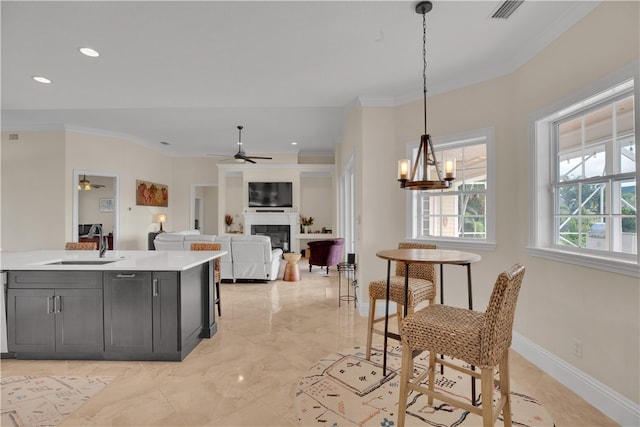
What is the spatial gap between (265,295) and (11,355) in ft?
9.47

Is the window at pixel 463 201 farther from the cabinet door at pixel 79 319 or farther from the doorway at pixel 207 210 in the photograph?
the doorway at pixel 207 210

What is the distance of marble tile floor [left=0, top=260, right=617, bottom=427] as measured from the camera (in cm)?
199

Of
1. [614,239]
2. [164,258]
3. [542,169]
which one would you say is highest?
[542,169]

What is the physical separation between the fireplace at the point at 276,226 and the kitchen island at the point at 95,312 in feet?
19.6

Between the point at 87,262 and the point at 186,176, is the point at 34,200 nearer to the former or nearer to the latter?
the point at 186,176

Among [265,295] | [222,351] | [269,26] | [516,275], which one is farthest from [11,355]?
[516,275]

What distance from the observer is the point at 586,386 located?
2152 millimetres

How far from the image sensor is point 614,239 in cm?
213

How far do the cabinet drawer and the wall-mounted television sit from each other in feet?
20.1

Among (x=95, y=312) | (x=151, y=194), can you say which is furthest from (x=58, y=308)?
(x=151, y=194)

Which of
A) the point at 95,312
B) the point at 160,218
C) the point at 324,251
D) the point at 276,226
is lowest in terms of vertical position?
the point at 95,312

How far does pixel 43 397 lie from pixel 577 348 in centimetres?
387

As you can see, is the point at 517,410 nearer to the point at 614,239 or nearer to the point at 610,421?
the point at 610,421

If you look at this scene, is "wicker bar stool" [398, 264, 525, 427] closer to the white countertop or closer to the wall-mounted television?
the white countertop
